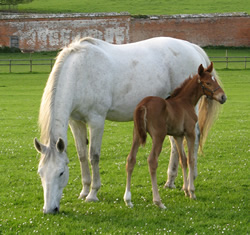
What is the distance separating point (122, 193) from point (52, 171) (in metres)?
1.67

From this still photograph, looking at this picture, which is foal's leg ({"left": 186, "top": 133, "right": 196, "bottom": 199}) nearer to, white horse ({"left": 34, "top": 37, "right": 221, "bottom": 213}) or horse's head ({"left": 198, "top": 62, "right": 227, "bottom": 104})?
horse's head ({"left": 198, "top": 62, "right": 227, "bottom": 104})

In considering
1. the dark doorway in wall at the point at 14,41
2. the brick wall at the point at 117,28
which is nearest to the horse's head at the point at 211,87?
the brick wall at the point at 117,28

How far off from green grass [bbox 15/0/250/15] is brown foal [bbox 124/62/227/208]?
1826 inches

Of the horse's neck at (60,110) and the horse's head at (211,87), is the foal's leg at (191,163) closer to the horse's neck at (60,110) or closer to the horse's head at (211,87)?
the horse's head at (211,87)

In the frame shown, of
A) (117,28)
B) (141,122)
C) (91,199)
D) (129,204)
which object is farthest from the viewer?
(117,28)

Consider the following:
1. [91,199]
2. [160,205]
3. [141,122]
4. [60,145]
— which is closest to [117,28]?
[91,199]

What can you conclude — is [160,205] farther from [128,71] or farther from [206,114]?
[206,114]

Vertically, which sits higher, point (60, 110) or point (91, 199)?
point (60, 110)

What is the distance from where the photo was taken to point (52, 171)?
5.77m

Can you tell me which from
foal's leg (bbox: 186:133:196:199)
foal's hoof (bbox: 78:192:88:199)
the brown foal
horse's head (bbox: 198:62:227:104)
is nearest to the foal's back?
the brown foal

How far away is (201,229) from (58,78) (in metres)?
2.72

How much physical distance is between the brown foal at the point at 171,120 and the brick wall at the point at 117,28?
37.2 meters

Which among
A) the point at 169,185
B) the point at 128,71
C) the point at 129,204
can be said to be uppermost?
the point at 128,71

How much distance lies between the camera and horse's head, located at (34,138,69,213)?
5746 millimetres
